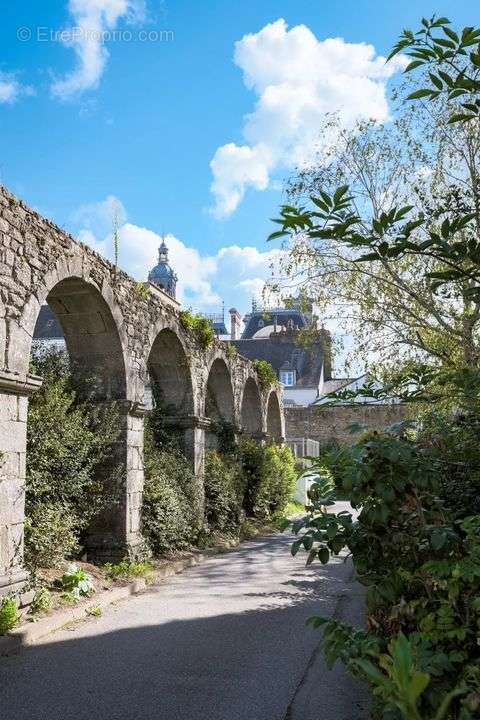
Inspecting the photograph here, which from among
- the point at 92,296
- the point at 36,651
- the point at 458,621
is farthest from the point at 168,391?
the point at 458,621

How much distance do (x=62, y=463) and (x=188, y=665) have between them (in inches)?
117

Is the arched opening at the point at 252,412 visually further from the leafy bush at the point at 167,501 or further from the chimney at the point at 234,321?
the chimney at the point at 234,321

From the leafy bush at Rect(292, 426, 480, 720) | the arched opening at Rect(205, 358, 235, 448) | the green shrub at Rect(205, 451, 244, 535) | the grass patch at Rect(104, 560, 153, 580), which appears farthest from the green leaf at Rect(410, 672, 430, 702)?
the arched opening at Rect(205, 358, 235, 448)

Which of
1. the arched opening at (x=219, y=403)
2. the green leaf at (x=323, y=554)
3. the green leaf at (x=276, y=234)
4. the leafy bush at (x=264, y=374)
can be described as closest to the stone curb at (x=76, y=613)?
the green leaf at (x=323, y=554)

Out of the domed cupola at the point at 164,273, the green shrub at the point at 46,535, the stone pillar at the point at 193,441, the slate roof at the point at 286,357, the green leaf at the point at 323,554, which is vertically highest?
the domed cupola at the point at 164,273

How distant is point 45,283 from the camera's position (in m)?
6.55

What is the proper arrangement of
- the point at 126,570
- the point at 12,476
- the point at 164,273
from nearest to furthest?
the point at 12,476
the point at 126,570
the point at 164,273

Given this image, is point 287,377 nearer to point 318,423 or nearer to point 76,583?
point 318,423

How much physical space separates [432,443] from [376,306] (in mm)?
7256

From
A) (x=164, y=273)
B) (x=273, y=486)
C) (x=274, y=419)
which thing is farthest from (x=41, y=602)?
(x=164, y=273)

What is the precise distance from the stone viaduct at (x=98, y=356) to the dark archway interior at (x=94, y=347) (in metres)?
0.01

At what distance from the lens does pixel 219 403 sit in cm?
1455

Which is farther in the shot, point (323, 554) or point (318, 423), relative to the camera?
point (318, 423)

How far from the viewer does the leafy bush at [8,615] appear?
5.20 metres
